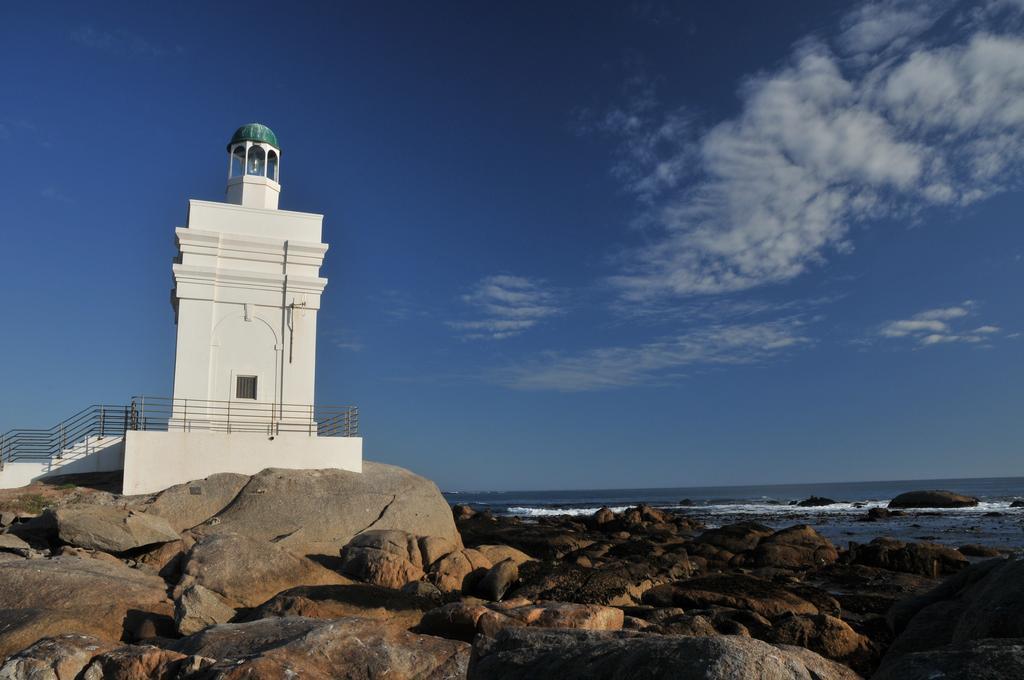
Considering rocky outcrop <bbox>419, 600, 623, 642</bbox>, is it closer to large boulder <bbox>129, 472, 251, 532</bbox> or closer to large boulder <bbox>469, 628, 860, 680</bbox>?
large boulder <bbox>469, 628, 860, 680</bbox>

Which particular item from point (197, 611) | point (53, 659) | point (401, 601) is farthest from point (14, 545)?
point (401, 601)

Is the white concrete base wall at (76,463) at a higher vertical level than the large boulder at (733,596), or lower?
higher

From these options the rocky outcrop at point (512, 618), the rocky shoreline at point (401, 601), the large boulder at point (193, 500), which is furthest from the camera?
the large boulder at point (193, 500)

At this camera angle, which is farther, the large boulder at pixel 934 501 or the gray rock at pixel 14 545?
the large boulder at pixel 934 501

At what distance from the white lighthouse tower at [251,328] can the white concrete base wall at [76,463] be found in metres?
1.28

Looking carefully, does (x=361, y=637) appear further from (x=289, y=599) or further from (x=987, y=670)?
(x=987, y=670)

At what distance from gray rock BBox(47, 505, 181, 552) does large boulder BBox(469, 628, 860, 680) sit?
406 inches

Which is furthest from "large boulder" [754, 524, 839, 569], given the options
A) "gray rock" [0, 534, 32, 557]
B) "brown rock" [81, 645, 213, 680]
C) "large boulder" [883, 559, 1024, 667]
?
"gray rock" [0, 534, 32, 557]

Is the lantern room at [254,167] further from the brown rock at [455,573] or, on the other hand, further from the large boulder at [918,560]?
the large boulder at [918,560]

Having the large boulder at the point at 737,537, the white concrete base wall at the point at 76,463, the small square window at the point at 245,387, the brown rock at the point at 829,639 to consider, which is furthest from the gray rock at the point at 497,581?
the large boulder at the point at 737,537

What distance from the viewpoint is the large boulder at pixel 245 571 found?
1070cm

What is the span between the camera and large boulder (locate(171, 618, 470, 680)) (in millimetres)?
7262

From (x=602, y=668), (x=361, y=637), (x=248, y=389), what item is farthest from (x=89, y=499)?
(x=602, y=668)

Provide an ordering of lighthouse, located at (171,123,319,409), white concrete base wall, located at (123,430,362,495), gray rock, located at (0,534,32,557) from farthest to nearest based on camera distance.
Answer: lighthouse, located at (171,123,319,409)
white concrete base wall, located at (123,430,362,495)
gray rock, located at (0,534,32,557)
